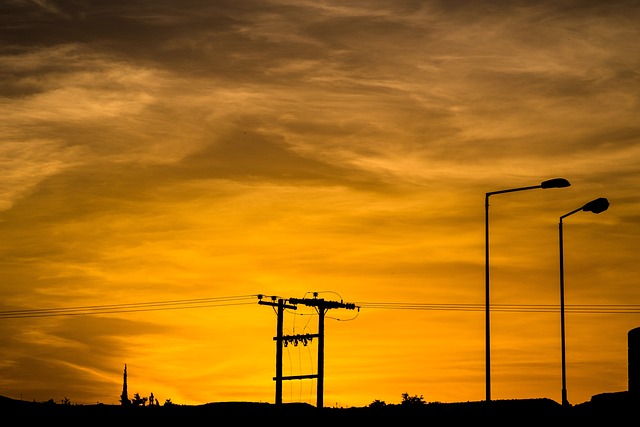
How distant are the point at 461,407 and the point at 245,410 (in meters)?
10.4

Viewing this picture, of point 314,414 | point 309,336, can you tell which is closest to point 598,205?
point 314,414

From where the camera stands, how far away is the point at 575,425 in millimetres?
49719

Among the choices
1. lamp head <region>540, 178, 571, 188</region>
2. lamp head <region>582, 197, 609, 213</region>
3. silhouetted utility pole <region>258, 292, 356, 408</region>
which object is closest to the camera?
lamp head <region>540, 178, 571, 188</region>

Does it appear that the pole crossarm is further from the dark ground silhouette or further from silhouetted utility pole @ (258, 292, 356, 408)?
the dark ground silhouette

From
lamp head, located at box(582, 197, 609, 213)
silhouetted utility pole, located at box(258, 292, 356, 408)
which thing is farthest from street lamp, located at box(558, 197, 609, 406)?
silhouetted utility pole, located at box(258, 292, 356, 408)

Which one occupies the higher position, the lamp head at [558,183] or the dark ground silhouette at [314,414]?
the lamp head at [558,183]

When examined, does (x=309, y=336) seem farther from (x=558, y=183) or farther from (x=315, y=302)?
(x=558, y=183)

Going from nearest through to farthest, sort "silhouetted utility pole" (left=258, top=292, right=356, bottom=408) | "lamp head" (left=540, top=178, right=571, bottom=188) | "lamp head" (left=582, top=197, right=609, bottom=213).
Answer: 1. "lamp head" (left=540, top=178, right=571, bottom=188)
2. "lamp head" (left=582, top=197, right=609, bottom=213)
3. "silhouetted utility pole" (left=258, top=292, right=356, bottom=408)

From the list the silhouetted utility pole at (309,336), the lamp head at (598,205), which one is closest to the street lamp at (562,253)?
the lamp head at (598,205)

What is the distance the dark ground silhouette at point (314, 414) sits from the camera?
52.1 metres

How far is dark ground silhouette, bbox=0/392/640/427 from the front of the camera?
52094mm

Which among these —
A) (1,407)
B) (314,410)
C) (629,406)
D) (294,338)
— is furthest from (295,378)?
(629,406)

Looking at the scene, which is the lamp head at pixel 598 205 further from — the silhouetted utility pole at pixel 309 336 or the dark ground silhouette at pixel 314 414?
the silhouetted utility pole at pixel 309 336

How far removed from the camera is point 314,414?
55.8 m
